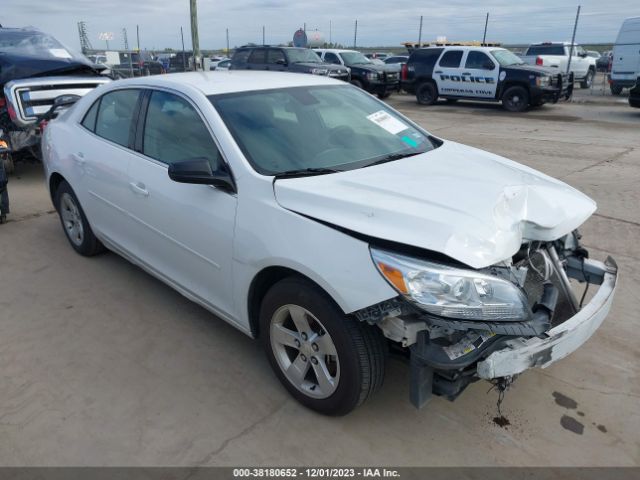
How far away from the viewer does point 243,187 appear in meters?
2.84

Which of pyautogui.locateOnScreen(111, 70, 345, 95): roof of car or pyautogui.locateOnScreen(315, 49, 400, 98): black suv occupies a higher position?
pyautogui.locateOnScreen(111, 70, 345, 95): roof of car

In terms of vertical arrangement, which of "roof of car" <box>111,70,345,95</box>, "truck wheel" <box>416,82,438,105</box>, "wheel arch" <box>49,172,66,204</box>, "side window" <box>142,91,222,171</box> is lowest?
"truck wheel" <box>416,82,438,105</box>

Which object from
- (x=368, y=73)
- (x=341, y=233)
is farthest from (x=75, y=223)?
(x=368, y=73)

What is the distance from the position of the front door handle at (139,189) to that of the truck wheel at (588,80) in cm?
2285

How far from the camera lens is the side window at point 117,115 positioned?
3.85m

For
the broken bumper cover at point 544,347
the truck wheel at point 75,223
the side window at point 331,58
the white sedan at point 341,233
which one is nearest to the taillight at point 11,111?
the truck wheel at point 75,223

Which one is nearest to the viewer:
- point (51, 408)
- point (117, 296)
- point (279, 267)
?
point (279, 267)

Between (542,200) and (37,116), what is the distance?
7288 mm

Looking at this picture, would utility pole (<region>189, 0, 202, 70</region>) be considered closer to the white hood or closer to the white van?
the white van

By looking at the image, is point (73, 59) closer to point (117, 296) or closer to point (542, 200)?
point (117, 296)

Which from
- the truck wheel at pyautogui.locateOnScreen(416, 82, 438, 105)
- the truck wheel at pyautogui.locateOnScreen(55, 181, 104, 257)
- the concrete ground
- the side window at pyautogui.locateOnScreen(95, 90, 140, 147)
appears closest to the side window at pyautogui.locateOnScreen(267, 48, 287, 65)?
the truck wheel at pyautogui.locateOnScreen(416, 82, 438, 105)

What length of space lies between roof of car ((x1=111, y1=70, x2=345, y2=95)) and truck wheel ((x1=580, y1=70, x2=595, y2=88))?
2174cm

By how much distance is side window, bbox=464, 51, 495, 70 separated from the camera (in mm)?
15565

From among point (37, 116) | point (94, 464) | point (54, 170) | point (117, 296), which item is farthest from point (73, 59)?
point (94, 464)
